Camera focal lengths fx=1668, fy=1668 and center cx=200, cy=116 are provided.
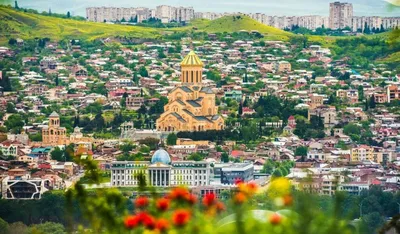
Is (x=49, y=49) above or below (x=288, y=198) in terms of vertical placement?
below

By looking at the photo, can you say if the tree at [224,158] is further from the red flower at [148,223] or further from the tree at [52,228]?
the red flower at [148,223]

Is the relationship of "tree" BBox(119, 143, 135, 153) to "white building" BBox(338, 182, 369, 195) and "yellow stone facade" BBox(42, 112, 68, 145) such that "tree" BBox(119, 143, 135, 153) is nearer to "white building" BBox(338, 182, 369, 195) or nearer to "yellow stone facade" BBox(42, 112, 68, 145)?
"yellow stone facade" BBox(42, 112, 68, 145)

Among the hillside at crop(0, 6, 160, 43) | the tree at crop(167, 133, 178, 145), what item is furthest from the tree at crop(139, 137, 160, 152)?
the hillside at crop(0, 6, 160, 43)

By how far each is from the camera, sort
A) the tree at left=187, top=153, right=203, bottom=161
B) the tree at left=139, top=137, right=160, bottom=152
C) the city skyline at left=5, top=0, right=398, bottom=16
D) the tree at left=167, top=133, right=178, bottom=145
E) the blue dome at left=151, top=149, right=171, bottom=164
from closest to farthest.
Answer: the blue dome at left=151, top=149, right=171, bottom=164, the tree at left=187, top=153, right=203, bottom=161, the tree at left=139, top=137, right=160, bottom=152, the tree at left=167, top=133, right=178, bottom=145, the city skyline at left=5, top=0, right=398, bottom=16

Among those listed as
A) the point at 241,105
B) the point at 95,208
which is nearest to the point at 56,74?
the point at 241,105

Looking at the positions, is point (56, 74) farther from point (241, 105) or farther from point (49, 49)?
point (241, 105)
